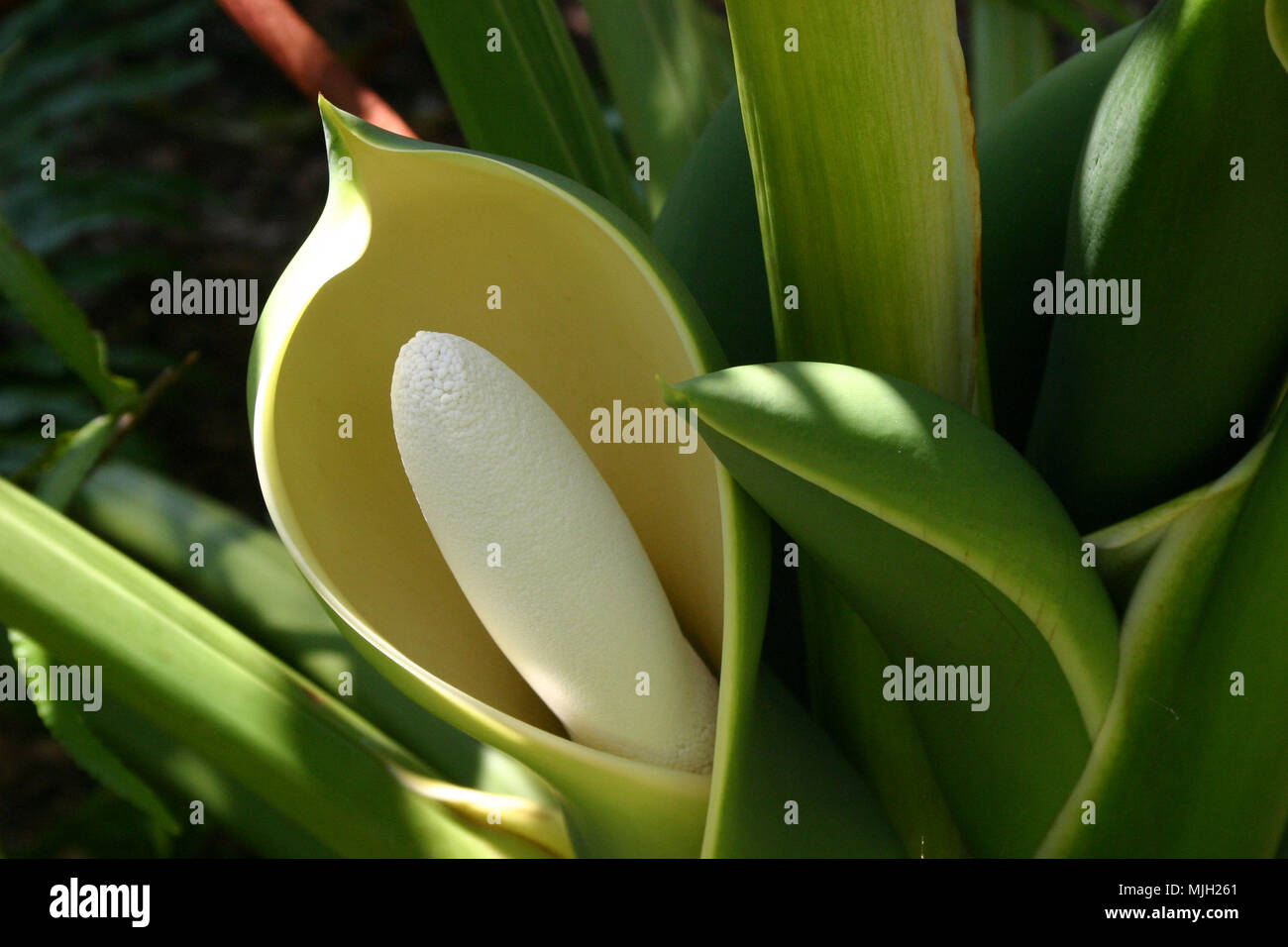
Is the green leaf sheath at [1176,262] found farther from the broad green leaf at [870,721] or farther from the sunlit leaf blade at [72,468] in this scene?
the sunlit leaf blade at [72,468]

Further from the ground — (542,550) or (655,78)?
(655,78)

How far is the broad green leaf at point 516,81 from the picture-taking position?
0.39 m

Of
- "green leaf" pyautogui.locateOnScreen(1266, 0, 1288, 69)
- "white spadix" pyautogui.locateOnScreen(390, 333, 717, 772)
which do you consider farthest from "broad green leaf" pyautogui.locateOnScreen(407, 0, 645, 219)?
"green leaf" pyautogui.locateOnScreen(1266, 0, 1288, 69)

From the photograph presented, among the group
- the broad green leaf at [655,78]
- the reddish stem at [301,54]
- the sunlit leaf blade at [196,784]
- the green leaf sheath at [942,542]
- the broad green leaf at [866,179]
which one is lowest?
the sunlit leaf blade at [196,784]

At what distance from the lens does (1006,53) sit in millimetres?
568

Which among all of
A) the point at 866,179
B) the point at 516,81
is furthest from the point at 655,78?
the point at 866,179

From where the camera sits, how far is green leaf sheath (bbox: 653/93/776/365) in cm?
35

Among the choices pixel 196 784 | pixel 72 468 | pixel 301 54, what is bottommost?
pixel 196 784

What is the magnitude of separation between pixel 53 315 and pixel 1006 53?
A: 43cm

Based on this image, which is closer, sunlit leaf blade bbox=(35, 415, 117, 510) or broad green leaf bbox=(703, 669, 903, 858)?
broad green leaf bbox=(703, 669, 903, 858)

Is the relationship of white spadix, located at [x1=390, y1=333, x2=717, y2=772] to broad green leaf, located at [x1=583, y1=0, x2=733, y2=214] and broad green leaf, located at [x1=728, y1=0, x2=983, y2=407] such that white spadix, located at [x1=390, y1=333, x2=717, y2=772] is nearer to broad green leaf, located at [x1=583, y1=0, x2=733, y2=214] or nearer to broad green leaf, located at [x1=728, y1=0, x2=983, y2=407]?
broad green leaf, located at [x1=728, y1=0, x2=983, y2=407]

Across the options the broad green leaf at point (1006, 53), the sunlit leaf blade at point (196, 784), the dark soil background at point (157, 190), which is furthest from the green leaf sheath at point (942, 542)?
the dark soil background at point (157, 190)

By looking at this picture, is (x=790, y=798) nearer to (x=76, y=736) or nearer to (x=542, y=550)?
(x=542, y=550)

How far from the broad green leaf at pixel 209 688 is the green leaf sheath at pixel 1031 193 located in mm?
212
